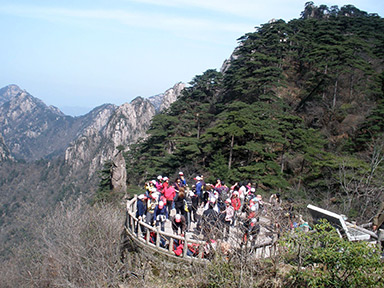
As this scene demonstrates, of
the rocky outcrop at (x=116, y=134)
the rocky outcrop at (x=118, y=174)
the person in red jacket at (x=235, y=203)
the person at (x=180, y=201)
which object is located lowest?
the rocky outcrop at (x=116, y=134)

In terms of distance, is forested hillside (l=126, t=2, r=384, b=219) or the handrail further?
forested hillside (l=126, t=2, r=384, b=219)

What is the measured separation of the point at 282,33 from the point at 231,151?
2537 cm

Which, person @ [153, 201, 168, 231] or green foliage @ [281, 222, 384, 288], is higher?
green foliage @ [281, 222, 384, 288]

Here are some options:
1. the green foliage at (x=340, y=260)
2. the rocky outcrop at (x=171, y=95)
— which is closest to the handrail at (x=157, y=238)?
the green foliage at (x=340, y=260)

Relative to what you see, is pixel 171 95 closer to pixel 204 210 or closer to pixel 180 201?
pixel 180 201

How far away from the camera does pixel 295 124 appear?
22.8 meters

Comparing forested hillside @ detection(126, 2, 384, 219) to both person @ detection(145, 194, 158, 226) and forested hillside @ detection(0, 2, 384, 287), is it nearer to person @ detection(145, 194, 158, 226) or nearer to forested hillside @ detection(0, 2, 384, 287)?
forested hillside @ detection(0, 2, 384, 287)

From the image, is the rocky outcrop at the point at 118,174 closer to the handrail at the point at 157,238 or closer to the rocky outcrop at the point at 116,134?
the handrail at the point at 157,238

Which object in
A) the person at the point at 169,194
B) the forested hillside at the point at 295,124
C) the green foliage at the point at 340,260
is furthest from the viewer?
the forested hillside at the point at 295,124

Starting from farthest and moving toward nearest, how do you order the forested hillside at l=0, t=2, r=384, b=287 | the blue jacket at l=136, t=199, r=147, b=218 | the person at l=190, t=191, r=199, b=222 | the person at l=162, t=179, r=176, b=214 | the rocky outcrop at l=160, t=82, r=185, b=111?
the rocky outcrop at l=160, t=82, r=185, b=111
the person at l=190, t=191, r=199, b=222
the person at l=162, t=179, r=176, b=214
the blue jacket at l=136, t=199, r=147, b=218
the forested hillside at l=0, t=2, r=384, b=287

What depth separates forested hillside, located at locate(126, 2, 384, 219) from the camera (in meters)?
17.1

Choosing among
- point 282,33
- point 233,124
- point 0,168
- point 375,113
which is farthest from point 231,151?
point 0,168

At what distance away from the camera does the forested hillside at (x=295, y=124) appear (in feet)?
56.1

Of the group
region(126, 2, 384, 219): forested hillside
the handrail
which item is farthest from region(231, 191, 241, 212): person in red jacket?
region(126, 2, 384, 219): forested hillside
